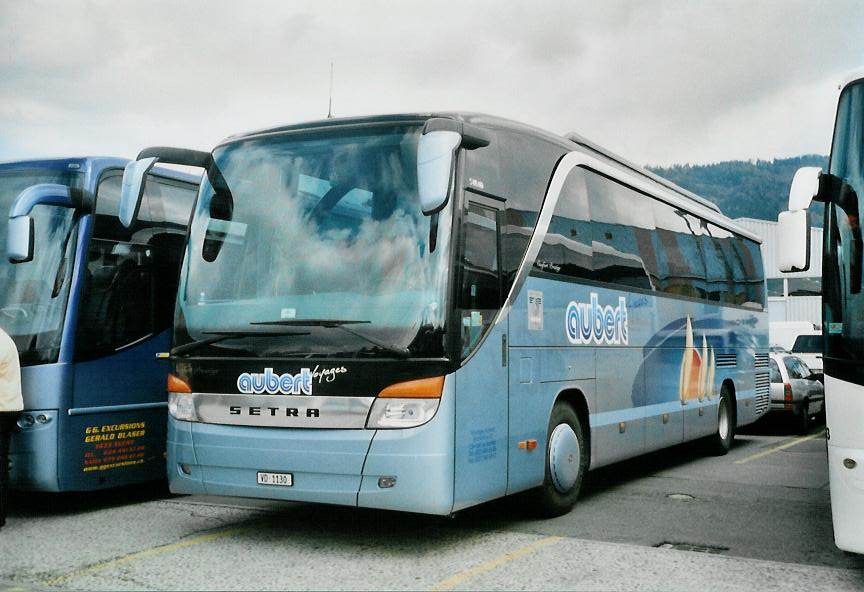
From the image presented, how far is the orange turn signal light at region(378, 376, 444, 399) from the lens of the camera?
654 cm

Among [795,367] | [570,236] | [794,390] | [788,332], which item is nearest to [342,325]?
[570,236]

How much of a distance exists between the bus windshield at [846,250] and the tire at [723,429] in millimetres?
7255

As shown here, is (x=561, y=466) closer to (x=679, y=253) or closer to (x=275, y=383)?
(x=275, y=383)

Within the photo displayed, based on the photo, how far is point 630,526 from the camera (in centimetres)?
798

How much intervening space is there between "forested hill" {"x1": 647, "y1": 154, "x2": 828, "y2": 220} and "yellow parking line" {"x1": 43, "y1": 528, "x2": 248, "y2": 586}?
461 feet

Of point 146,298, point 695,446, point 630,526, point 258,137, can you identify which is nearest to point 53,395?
Answer: point 146,298

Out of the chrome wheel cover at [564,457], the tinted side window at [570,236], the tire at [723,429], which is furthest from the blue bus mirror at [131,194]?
the tire at [723,429]

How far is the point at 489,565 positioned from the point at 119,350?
4.37 meters

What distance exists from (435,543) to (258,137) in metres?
3.45

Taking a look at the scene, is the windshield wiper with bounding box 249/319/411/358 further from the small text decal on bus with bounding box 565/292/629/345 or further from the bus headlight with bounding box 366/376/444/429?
the small text decal on bus with bounding box 565/292/629/345

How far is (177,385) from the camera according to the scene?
7469mm

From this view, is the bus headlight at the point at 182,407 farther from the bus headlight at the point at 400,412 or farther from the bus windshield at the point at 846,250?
the bus windshield at the point at 846,250

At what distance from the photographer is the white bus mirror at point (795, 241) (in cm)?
629

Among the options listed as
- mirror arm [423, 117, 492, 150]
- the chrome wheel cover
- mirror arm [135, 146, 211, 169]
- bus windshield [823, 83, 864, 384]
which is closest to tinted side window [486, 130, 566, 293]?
mirror arm [423, 117, 492, 150]
